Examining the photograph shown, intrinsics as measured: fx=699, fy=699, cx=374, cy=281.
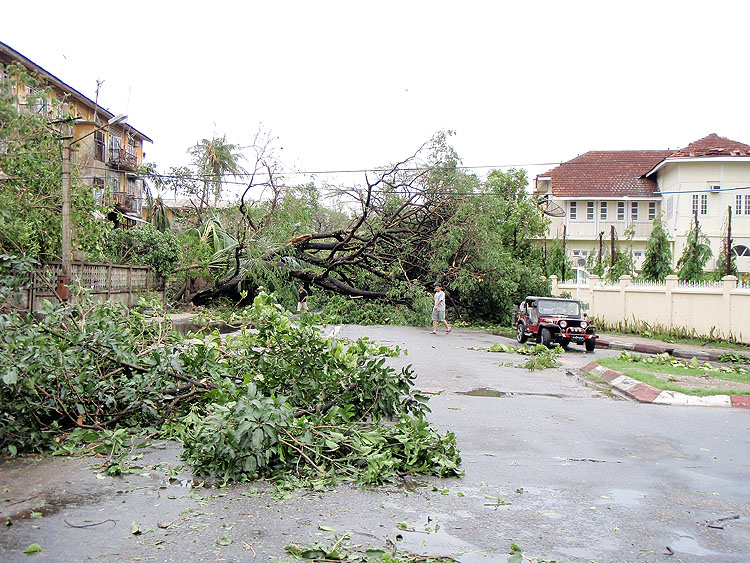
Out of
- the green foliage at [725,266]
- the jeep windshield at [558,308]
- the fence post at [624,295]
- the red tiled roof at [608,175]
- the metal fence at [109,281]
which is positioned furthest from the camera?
the red tiled roof at [608,175]

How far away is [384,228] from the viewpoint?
27.2 m

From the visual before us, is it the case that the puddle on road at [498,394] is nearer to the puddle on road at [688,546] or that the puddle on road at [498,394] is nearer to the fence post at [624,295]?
the puddle on road at [688,546]

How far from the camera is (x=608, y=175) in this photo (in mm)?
45344

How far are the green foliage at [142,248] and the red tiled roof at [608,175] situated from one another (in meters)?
26.3

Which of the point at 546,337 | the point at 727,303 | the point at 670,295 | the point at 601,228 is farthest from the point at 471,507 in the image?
the point at 601,228

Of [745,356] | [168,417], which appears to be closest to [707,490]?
[168,417]

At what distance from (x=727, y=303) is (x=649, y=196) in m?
21.1

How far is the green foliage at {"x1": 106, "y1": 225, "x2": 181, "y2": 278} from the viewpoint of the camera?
1061 inches

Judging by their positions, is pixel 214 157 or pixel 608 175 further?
pixel 608 175

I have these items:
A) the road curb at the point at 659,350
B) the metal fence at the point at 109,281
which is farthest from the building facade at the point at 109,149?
the road curb at the point at 659,350

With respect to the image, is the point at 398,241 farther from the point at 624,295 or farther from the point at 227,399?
the point at 227,399

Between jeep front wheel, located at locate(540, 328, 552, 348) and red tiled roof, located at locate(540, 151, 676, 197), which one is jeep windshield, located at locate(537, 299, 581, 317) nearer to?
jeep front wheel, located at locate(540, 328, 552, 348)

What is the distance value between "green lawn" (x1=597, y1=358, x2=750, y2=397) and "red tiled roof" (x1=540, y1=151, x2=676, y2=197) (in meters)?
29.4

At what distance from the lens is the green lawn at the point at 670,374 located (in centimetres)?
1172
